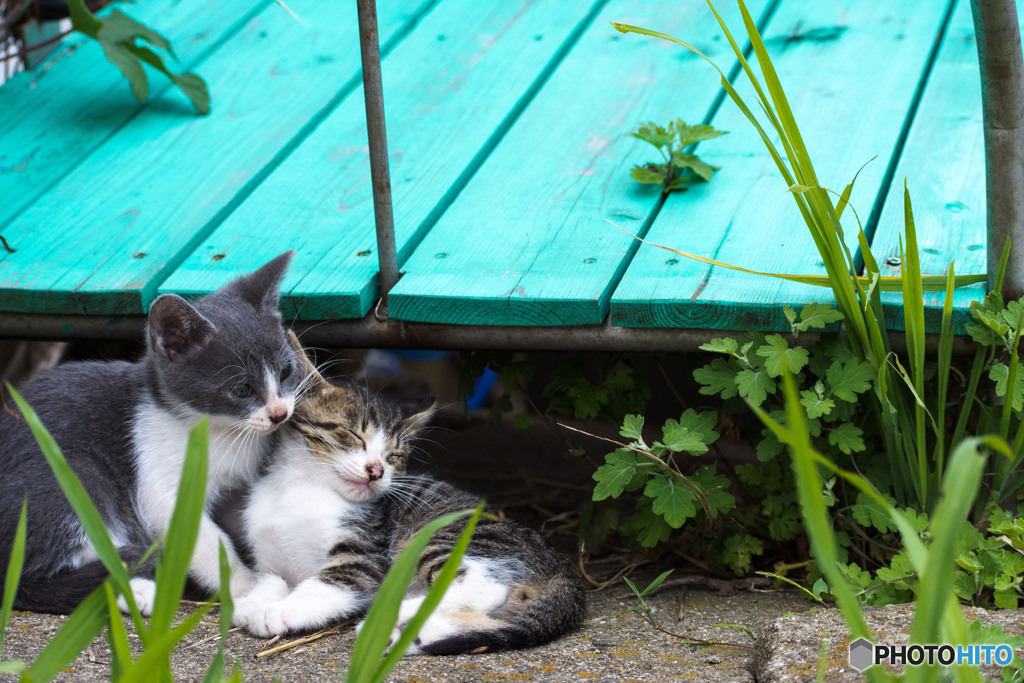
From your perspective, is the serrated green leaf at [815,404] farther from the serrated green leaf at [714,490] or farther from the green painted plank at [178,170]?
the green painted plank at [178,170]

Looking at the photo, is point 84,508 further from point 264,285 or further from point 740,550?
point 740,550

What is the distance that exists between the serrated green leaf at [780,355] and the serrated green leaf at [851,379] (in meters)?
0.08

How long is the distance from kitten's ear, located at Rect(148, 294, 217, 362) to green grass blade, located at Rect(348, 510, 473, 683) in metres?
1.13

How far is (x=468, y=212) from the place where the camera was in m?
2.56

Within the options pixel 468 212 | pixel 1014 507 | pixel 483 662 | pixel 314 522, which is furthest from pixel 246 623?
pixel 1014 507

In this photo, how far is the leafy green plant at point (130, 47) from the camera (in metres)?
2.81

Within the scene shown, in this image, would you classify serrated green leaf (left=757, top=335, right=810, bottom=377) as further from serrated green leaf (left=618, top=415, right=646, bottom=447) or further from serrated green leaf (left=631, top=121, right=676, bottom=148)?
serrated green leaf (left=631, top=121, right=676, bottom=148)

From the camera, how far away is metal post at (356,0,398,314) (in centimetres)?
194

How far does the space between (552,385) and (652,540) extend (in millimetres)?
487

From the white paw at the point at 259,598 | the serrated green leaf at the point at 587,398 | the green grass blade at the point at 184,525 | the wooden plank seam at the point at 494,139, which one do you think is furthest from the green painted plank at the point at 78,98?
the green grass blade at the point at 184,525

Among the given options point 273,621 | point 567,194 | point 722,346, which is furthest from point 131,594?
point 567,194

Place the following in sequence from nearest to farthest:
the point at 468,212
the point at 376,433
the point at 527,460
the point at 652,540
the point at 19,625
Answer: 1. the point at 19,625
2. the point at 652,540
3. the point at 376,433
4. the point at 468,212
5. the point at 527,460

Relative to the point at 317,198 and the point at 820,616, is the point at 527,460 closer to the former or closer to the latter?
the point at 317,198

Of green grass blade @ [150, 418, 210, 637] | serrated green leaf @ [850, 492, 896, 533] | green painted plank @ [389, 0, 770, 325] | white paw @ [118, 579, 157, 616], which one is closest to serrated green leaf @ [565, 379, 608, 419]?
green painted plank @ [389, 0, 770, 325]
